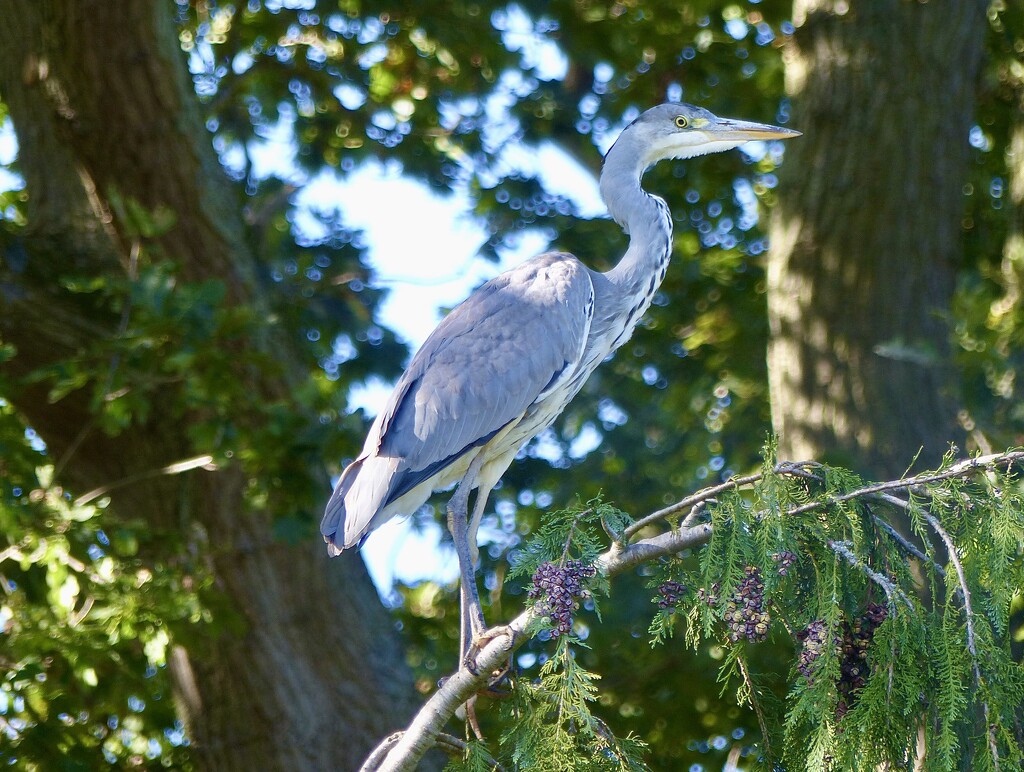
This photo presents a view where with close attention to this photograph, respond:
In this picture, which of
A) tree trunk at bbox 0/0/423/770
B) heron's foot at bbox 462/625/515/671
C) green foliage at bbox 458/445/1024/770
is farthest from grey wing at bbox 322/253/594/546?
tree trunk at bbox 0/0/423/770

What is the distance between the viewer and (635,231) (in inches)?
179

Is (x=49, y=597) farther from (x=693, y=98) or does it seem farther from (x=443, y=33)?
(x=693, y=98)

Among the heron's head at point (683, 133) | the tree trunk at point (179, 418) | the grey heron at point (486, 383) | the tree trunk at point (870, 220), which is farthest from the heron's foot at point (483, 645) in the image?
the tree trunk at point (870, 220)

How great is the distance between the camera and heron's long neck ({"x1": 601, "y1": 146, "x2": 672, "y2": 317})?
14.4ft

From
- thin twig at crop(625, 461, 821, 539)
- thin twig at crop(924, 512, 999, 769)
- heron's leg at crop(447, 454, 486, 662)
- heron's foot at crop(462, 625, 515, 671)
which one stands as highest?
heron's leg at crop(447, 454, 486, 662)

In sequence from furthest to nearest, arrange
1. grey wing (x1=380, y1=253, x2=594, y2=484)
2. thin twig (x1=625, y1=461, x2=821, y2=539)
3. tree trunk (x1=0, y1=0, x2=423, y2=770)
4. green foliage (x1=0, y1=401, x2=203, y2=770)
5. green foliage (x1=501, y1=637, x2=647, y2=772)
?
tree trunk (x1=0, y1=0, x2=423, y2=770) < green foliage (x1=0, y1=401, x2=203, y2=770) < grey wing (x1=380, y1=253, x2=594, y2=484) < green foliage (x1=501, y1=637, x2=647, y2=772) < thin twig (x1=625, y1=461, x2=821, y2=539)

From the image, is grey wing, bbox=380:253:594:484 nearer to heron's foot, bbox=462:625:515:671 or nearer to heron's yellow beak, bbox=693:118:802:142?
heron's foot, bbox=462:625:515:671

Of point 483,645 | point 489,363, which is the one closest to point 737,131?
point 489,363

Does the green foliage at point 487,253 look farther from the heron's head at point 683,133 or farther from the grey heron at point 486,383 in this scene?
the heron's head at point 683,133

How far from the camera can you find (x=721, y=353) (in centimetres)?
686

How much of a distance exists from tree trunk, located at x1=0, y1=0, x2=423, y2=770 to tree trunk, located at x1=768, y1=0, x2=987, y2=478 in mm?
2070

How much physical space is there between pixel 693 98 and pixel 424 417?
3.78 m

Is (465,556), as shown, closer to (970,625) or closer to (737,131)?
(970,625)

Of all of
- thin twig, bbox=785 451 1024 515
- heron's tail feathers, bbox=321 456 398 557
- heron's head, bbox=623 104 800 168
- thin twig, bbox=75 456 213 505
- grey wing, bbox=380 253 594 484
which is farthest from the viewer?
heron's head, bbox=623 104 800 168
